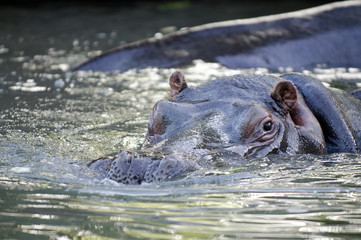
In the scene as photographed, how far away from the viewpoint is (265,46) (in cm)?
888

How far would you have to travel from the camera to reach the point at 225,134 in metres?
4.55

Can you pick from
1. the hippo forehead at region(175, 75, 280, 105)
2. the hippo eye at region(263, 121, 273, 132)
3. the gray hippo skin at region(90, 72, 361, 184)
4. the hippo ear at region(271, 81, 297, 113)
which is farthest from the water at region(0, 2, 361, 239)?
the hippo forehead at region(175, 75, 280, 105)

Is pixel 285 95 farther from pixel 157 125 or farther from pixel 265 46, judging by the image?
pixel 265 46

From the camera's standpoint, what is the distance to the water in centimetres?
334

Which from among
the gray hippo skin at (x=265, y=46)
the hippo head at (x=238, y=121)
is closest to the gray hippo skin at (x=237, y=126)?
the hippo head at (x=238, y=121)

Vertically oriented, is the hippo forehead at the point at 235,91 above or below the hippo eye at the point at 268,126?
above

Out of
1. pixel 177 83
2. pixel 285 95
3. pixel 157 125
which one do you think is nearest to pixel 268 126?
pixel 285 95

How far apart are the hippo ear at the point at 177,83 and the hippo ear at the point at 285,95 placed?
2.51 feet

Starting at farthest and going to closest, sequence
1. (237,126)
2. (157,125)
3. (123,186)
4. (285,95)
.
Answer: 1. (285,95)
2. (157,125)
3. (237,126)
4. (123,186)

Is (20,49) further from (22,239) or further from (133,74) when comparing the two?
(22,239)

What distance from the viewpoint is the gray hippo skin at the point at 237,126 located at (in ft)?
12.9

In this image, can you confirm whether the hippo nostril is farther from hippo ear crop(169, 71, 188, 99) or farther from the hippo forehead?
hippo ear crop(169, 71, 188, 99)

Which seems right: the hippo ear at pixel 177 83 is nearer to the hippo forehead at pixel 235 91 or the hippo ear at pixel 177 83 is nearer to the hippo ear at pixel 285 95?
the hippo forehead at pixel 235 91

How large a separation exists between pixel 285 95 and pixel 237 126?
63cm
